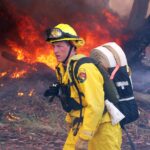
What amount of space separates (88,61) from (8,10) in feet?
30.6

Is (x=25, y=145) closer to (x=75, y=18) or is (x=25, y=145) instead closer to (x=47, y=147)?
(x=47, y=147)

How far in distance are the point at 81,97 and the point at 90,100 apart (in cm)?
28

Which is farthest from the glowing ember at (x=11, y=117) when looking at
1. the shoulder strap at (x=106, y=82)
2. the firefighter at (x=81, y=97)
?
the shoulder strap at (x=106, y=82)

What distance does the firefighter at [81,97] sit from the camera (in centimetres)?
433

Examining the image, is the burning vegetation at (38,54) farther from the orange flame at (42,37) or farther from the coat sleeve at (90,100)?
the coat sleeve at (90,100)

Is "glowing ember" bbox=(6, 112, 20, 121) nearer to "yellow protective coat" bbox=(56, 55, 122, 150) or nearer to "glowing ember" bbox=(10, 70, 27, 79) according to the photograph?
"glowing ember" bbox=(10, 70, 27, 79)

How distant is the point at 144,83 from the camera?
476 inches

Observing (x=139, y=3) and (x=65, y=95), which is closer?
(x=65, y=95)

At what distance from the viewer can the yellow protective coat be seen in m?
4.31

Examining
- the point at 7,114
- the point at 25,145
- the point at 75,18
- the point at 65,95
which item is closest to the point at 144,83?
the point at 75,18

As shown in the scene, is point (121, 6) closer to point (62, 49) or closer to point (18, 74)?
point (18, 74)

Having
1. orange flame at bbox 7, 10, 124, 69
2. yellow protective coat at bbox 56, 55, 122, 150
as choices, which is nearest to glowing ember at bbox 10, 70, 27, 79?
orange flame at bbox 7, 10, 124, 69

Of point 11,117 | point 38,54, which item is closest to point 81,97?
point 11,117

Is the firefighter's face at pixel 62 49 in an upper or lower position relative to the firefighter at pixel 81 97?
upper
